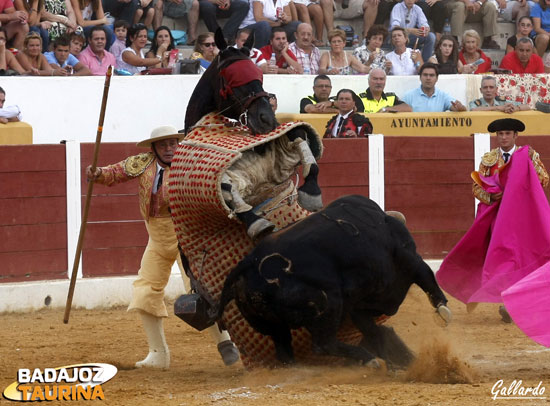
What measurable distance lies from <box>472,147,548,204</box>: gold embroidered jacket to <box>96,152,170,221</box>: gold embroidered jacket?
2.51m

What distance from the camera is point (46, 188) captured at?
912 centimetres

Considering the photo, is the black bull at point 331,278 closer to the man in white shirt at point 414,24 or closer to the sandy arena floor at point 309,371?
the sandy arena floor at point 309,371

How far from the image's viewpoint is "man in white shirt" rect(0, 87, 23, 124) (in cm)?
970

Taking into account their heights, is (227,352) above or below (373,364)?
below

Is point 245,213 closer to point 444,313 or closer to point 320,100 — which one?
point 444,313

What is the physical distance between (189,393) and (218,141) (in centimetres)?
117

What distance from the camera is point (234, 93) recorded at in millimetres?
5055

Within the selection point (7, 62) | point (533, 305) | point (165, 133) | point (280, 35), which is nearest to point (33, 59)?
point (7, 62)

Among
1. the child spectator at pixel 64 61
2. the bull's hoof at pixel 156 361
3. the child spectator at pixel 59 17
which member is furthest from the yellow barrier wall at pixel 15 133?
the bull's hoof at pixel 156 361

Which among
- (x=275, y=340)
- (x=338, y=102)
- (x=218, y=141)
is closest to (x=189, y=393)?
(x=275, y=340)

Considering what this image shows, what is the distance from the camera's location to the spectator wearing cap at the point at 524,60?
12586mm

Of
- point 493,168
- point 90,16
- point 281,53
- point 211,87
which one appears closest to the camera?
point 211,87

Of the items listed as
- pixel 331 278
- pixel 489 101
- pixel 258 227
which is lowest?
pixel 489 101

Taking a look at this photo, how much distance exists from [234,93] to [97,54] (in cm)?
628
